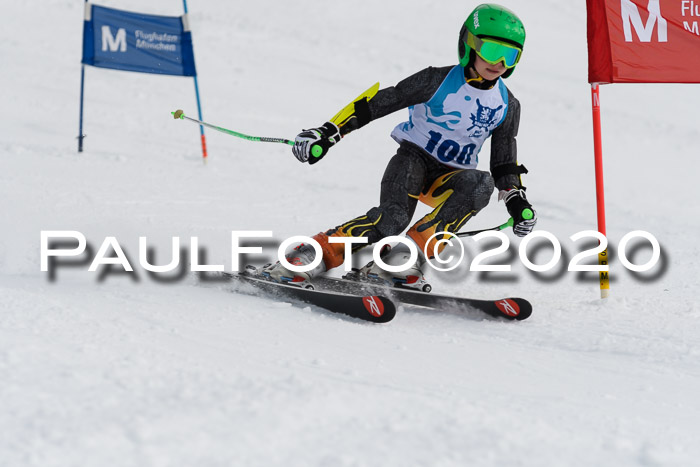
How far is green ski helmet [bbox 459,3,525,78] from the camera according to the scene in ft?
13.1

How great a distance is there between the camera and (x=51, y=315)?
3094mm

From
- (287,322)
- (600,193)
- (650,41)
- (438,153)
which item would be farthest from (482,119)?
(287,322)

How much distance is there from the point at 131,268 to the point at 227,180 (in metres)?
3.38

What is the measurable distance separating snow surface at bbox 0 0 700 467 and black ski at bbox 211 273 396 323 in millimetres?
64

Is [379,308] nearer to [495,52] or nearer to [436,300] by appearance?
[436,300]

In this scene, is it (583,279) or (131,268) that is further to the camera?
(583,279)

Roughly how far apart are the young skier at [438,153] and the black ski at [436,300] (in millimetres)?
90

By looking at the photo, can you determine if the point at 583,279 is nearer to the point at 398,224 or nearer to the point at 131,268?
the point at 398,224

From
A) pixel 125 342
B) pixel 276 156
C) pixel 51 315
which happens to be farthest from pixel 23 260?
pixel 276 156

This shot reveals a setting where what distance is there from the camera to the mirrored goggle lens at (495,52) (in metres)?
3.98

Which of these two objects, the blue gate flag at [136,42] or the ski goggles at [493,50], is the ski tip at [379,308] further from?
the blue gate flag at [136,42]

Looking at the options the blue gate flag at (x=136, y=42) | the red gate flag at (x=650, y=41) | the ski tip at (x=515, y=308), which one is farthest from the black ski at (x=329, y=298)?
the blue gate flag at (x=136, y=42)

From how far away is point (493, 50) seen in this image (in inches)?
157

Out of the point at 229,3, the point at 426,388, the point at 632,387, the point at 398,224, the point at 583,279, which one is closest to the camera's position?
the point at 426,388
